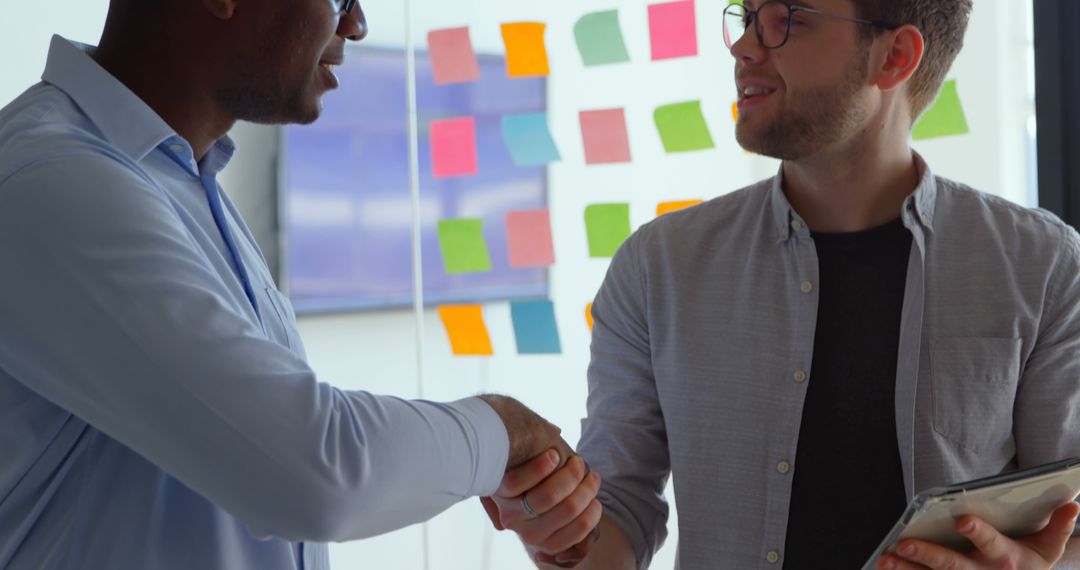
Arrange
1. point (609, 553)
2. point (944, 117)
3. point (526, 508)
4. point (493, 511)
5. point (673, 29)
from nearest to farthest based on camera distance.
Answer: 1. point (526, 508)
2. point (493, 511)
3. point (609, 553)
4. point (944, 117)
5. point (673, 29)

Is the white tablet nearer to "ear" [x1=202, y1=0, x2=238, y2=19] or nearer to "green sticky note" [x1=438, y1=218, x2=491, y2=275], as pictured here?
"ear" [x1=202, y1=0, x2=238, y2=19]

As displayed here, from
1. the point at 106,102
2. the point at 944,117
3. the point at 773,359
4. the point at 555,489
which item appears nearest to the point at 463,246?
the point at 944,117

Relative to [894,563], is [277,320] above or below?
above

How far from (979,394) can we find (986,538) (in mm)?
355

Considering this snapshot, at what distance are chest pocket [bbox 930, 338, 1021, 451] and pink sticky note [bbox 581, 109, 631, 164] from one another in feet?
5.25

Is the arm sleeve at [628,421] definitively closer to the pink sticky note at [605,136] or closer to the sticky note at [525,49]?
the pink sticky note at [605,136]

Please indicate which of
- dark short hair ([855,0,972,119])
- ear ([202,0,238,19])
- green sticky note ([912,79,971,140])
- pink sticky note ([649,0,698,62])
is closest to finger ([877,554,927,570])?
dark short hair ([855,0,972,119])

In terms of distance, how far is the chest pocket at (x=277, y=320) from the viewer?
4.24 ft

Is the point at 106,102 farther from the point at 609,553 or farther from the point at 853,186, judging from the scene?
the point at 853,186

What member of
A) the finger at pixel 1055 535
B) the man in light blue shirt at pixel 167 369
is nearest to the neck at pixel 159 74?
the man in light blue shirt at pixel 167 369

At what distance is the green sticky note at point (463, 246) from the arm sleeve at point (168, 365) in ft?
6.93

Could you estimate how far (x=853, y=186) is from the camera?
1694 mm

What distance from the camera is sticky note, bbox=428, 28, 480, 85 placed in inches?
121

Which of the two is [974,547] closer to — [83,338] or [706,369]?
[706,369]
